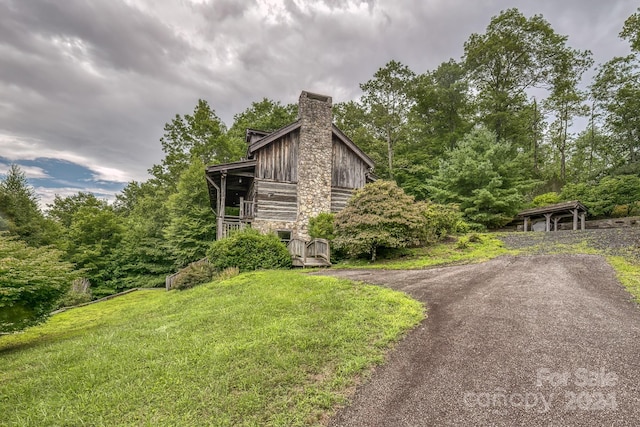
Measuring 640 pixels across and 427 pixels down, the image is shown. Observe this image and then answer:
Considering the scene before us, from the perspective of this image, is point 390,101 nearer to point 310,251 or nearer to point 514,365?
point 310,251

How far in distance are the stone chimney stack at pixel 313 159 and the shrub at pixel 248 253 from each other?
12.6 ft

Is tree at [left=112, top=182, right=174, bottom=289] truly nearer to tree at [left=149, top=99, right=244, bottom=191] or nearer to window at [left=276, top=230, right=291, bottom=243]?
tree at [left=149, top=99, right=244, bottom=191]

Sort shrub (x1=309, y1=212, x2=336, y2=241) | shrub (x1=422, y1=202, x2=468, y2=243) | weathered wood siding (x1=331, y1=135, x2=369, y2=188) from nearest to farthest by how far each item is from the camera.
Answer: shrub (x1=422, y1=202, x2=468, y2=243), shrub (x1=309, y1=212, x2=336, y2=241), weathered wood siding (x1=331, y1=135, x2=369, y2=188)

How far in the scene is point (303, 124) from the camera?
18.1 meters

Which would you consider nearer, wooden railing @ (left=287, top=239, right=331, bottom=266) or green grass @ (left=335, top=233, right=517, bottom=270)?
green grass @ (left=335, top=233, right=517, bottom=270)

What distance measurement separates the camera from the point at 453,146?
29.2 m

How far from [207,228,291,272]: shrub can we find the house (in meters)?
3.12

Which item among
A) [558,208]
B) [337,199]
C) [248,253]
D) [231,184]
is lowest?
[248,253]

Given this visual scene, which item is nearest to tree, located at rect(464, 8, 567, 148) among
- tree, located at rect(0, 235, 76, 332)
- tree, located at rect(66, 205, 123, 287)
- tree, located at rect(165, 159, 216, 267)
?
tree, located at rect(165, 159, 216, 267)

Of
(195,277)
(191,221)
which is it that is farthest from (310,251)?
(191,221)

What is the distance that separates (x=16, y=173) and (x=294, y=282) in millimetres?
32404

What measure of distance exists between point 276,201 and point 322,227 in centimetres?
357

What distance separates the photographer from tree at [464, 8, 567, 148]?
2706cm

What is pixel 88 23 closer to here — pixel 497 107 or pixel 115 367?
pixel 115 367
